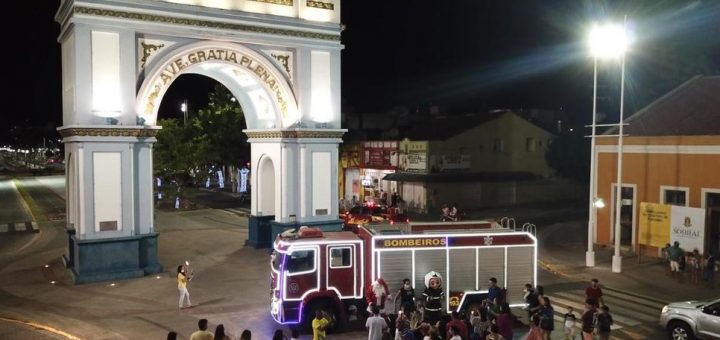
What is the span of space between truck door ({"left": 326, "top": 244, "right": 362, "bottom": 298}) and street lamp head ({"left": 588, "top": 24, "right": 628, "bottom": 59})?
12.6m

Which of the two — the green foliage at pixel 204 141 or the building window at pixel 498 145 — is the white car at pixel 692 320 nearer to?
the building window at pixel 498 145

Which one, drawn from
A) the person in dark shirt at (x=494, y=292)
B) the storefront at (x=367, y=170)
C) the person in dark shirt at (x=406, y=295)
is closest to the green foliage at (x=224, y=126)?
the storefront at (x=367, y=170)

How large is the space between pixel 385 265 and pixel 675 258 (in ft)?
40.7

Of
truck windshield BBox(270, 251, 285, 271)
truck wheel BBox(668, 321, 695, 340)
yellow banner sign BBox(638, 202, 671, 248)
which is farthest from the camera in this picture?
yellow banner sign BBox(638, 202, 671, 248)

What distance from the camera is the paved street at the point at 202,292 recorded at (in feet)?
52.1

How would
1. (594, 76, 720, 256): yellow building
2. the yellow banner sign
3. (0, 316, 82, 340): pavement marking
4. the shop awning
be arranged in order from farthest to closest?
the shop awning < the yellow banner sign < (594, 76, 720, 256): yellow building < (0, 316, 82, 340): pavement marking

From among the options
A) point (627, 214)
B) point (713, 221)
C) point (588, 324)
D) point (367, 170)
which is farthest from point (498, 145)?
point (588, 324)

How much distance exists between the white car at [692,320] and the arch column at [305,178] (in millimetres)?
14282

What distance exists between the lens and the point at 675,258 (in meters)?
21.7

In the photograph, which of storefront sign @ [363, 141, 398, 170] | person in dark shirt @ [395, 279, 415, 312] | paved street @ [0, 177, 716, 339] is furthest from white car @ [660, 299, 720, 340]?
storefront sign @ [363, 141, 398, 170]

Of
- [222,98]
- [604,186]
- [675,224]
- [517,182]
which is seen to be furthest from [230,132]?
[675,224]

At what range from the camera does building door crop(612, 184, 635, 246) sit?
84.5 feet

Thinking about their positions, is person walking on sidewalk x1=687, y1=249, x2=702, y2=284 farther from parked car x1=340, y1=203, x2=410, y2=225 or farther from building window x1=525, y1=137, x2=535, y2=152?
building window x1=525, y1=137, x2=535, y2=152

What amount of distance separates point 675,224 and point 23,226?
1354 inches
